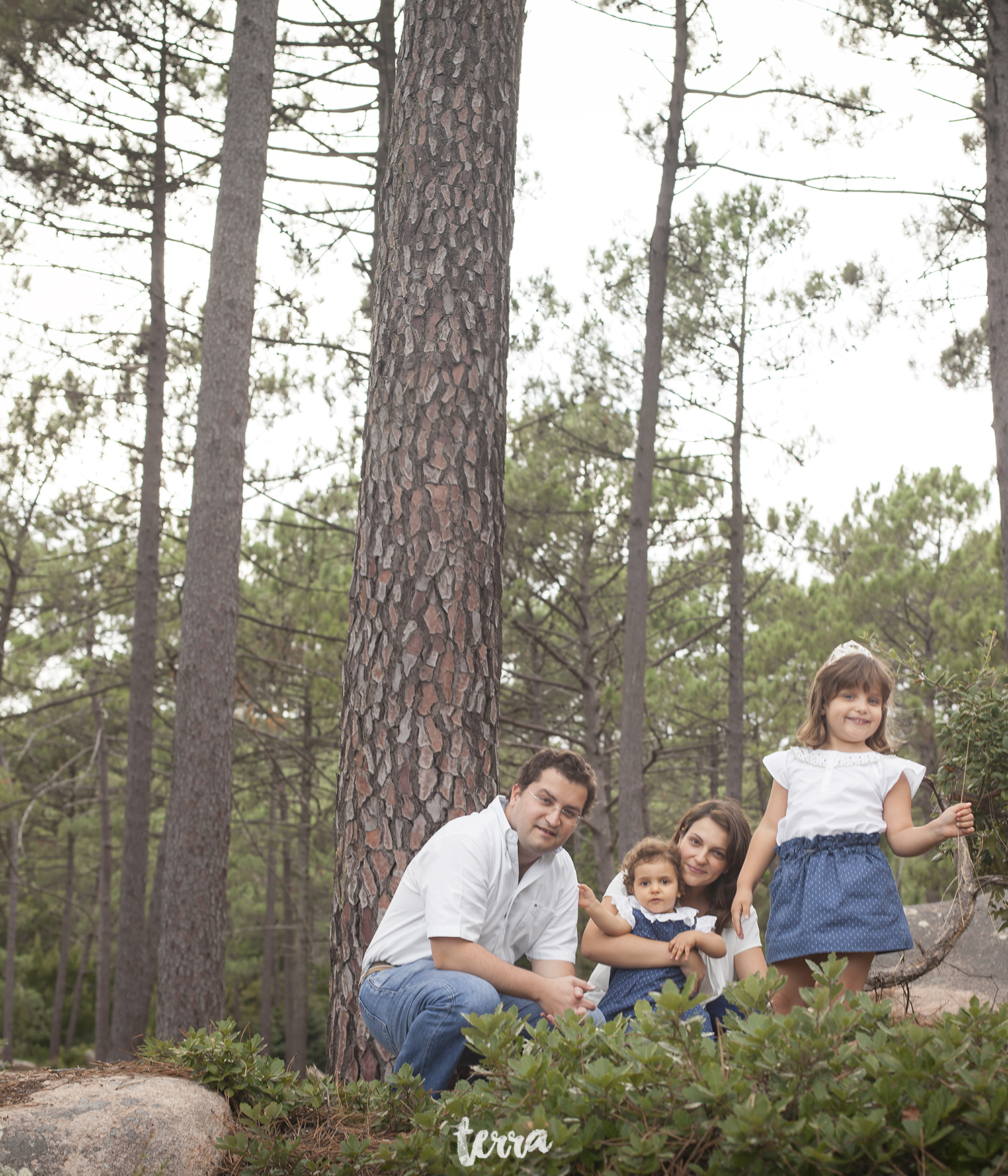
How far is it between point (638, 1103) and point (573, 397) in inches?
363

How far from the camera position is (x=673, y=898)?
3.07m

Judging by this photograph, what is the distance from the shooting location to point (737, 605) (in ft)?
36.5

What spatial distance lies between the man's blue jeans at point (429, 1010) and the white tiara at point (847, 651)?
1.55m

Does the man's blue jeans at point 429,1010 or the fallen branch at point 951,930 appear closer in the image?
the man's blue jeans at point 429,1010

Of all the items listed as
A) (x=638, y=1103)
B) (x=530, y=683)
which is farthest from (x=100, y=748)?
(x=638, y=1103)

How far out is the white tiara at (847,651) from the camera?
3.30 m

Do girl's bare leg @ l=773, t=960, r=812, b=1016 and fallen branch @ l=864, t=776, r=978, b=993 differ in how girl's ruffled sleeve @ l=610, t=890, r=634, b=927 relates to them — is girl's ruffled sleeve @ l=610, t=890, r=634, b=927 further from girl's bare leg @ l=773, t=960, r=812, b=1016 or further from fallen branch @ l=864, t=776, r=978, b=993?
fallen branch @ l=864, t=776, r=978, b=993

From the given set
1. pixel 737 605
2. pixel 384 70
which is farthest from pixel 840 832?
pixel 737 605

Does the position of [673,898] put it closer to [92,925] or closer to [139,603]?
[139,603]

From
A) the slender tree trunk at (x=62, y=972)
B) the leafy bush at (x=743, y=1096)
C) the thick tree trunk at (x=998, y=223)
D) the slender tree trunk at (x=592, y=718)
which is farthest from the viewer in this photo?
the slender tree trunk at (x=62, y=972)

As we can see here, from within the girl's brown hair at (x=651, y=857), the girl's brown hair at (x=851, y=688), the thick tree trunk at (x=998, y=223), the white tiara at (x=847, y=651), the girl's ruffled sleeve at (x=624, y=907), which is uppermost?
the thick tree trunk at (x=998, y=223)

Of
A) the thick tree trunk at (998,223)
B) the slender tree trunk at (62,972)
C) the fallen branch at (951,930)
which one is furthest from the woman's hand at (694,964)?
the slender tree trunk at (62,972)

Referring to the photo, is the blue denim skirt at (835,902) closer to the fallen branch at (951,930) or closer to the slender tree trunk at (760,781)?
the fallen branch at (951,930)

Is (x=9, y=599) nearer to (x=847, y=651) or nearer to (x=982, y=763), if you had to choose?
(x=847, y=651)
